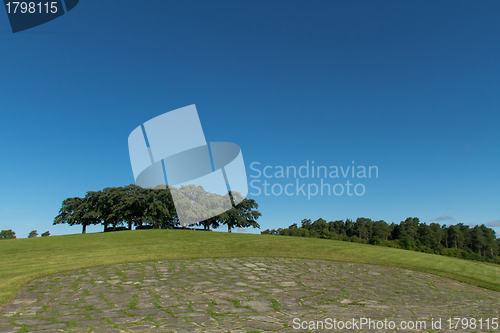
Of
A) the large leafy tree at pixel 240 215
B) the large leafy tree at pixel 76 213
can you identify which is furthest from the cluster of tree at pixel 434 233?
the large leafy tree at pixel 76 213

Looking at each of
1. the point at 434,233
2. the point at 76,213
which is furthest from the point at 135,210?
the point at 434,233

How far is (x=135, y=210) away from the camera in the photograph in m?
44.4

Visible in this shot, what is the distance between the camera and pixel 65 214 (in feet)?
174

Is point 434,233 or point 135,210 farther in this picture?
point 434,233

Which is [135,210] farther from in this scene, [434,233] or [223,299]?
[434,233]

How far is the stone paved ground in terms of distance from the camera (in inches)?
187

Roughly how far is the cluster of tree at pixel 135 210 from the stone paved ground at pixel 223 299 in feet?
111

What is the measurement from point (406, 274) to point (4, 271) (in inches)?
605

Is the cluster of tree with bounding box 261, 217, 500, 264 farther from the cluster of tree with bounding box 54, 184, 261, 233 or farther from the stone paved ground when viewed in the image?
the stone paved ground

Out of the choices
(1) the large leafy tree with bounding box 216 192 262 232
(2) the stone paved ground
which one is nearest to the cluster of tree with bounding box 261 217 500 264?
(1) the large leafy tree with bounding box 216 192 262 232

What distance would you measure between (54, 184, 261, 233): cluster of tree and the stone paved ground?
3370 cm

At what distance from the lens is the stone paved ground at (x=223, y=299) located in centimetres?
474

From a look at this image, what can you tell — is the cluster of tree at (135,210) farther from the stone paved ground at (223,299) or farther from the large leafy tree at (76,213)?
the stone paved ground at (223,299)

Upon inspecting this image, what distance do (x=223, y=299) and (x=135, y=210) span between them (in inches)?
1657
